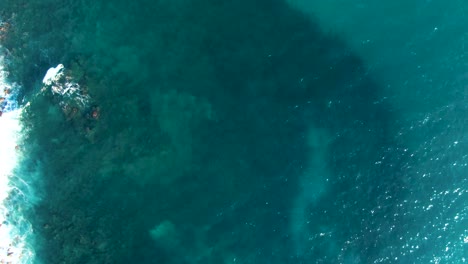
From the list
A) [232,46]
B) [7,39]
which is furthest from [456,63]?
[7,39]

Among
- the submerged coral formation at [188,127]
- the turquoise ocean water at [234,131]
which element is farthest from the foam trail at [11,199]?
the submerged coral formation at [188,127]

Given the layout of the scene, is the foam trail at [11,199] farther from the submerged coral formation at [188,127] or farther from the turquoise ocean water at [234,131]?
the submerged coral formation at [188,127]

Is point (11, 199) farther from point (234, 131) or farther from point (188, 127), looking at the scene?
point (234, 131)

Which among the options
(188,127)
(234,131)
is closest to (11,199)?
(188,127)

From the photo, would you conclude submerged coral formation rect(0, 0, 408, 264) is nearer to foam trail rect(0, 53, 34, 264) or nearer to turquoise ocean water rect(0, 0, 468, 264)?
turquoise ocean water rect(0, 0, 468, 264)

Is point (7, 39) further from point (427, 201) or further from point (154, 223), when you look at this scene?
point (427, 201)

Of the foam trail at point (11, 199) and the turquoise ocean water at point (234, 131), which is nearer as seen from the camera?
the foam trail at point (11, 199)
